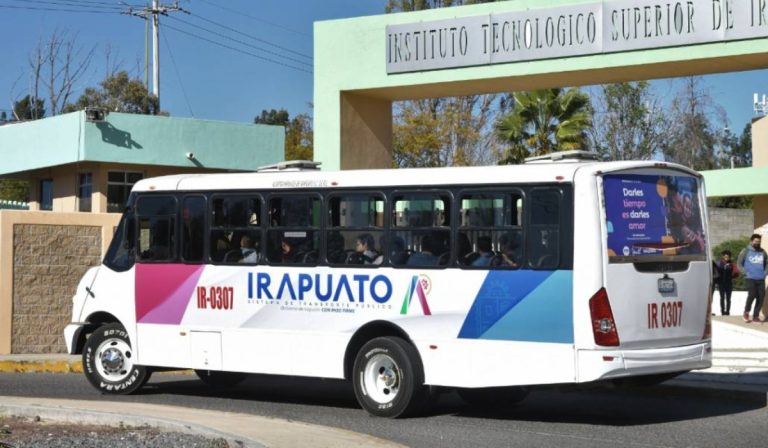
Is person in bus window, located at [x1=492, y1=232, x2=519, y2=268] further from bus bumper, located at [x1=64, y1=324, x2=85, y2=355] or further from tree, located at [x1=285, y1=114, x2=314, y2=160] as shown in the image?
tree, located at [x1=285, y1=114, x2=314, y2=160]

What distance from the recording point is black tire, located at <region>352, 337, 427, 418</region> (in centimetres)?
1384

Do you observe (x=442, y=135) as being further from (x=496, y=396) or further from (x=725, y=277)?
(x=496, y=396)

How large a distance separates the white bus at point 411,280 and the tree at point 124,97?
180 feet

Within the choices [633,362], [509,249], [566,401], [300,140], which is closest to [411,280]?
[509,249]

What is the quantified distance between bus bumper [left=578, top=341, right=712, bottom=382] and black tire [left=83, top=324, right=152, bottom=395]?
6.38 m

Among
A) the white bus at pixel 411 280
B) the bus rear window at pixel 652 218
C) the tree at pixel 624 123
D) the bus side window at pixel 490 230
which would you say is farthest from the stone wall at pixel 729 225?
the bus side window at pixel 490 230

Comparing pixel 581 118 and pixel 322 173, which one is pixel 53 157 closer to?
pixel 581 118

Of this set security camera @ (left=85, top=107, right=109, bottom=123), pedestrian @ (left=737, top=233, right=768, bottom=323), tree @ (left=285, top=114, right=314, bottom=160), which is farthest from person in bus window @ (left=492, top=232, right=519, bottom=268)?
tree @ (left=285, top=114, right=314, bottom=160)

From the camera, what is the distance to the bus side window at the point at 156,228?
644 inches

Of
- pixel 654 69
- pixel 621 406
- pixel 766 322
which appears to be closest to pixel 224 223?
pixel 621 406

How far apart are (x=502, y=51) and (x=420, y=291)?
306 inches

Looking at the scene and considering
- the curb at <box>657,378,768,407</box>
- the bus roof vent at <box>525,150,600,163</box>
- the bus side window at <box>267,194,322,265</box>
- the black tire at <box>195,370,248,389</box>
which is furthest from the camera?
the black tire at <box>195,370,248,389</box>

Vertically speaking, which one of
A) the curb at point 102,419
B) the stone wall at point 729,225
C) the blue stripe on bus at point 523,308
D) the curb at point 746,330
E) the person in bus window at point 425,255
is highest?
the stone wall at point 729,225

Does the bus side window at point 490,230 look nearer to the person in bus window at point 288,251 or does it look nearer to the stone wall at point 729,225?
the person in bus window at point 288,251
